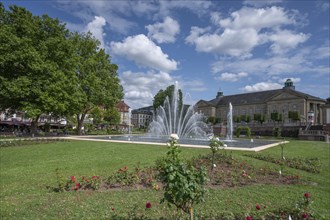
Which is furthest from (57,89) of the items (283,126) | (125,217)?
(283,126)

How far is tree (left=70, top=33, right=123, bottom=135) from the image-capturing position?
35875mm

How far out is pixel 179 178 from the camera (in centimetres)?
345

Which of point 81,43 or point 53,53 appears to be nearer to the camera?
point 53,53

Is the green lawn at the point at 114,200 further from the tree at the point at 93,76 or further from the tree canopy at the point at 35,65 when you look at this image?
the tree at the point at 93,76

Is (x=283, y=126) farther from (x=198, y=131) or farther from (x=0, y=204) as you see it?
(x=0, y=204)

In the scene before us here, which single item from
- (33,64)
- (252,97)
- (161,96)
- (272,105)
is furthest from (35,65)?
(252,97)

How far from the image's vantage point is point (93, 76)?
35.9 metres

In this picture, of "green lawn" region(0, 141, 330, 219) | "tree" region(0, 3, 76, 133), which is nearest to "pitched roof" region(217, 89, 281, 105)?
"tree" region(0, 3, 76, 133)

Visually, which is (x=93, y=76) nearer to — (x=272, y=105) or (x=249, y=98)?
(x=272, y=105)

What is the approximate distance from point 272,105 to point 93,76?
69.7 metres

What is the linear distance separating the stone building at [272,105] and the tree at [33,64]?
170ft

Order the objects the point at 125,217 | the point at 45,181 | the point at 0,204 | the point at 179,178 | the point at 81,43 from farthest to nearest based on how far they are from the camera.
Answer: the point at 81,43 → the point at 45,181 → the point at 0,204 → the point at 125,217 → the point at 179,178

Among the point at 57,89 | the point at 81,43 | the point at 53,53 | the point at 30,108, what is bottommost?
the point at 30,108

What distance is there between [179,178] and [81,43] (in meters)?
37.9
